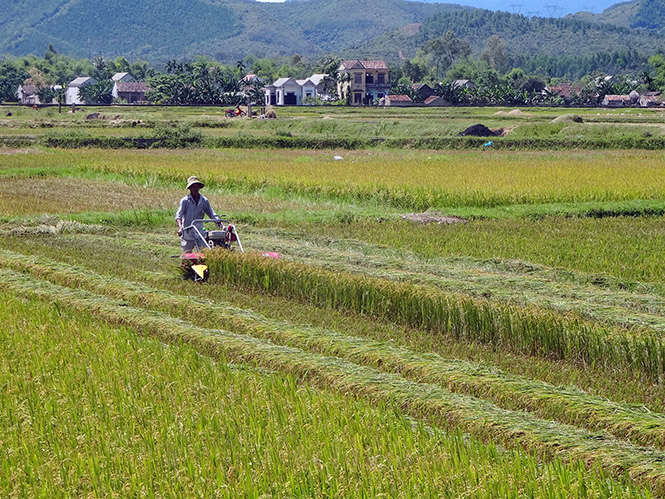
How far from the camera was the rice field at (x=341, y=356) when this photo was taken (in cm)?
491

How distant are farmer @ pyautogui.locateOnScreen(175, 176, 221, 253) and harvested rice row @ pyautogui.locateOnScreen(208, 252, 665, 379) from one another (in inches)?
16.7

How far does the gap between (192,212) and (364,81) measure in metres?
95.9

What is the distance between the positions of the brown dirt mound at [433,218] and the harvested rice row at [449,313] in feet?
21.2

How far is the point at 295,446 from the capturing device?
206 inches

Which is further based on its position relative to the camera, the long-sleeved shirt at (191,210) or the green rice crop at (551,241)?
the green rice crop at (551,241)

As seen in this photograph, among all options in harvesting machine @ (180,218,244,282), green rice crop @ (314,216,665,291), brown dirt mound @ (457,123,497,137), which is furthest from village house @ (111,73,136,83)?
harvesting machine @ (180,218,244,282)

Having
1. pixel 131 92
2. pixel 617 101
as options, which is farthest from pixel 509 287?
pixel 131 92

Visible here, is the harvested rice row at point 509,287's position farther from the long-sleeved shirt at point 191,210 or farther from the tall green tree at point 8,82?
the tall green tree at point 8,82

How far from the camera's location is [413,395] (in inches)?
256

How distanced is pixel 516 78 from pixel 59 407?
135142 mm

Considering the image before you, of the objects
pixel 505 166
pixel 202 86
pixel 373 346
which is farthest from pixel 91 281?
pixel 202 86

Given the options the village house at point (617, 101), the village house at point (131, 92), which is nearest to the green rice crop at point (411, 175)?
the village house at point (617, 101)

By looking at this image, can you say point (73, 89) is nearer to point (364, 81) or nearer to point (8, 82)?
point (8, 82)

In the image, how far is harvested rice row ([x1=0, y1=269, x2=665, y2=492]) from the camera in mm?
5227
